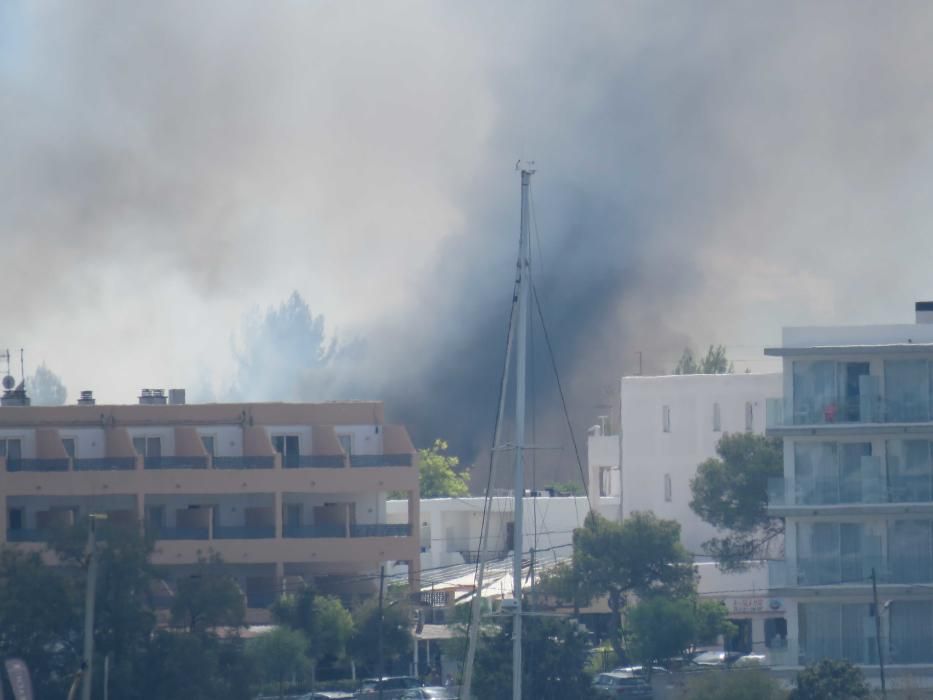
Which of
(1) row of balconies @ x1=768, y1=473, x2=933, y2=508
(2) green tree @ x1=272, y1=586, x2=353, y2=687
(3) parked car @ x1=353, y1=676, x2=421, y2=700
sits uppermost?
(1) row of balconies @ x1=768, y1=473, x2=933, y2=508

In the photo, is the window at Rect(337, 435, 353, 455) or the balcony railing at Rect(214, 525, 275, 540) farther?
the window at Rect(337, 435, 353, 455)

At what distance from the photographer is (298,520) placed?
61500mm

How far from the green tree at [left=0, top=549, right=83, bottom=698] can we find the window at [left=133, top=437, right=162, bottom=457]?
64.0ft

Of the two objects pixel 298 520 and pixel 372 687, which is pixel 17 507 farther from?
pixel 372 687

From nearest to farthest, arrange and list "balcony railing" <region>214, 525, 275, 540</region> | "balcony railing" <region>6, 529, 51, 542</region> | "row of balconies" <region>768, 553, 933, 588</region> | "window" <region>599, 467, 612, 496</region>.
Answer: "row of balconies" <region>768, 553, 933, 588</region> < "balcony railing" <region>6, 529, 51, 542</region> < "balcony railing" <region>214, 525, 275, 540</region> < "window" <region>599, 467, 612, 496</region>

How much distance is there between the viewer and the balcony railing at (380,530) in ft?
200

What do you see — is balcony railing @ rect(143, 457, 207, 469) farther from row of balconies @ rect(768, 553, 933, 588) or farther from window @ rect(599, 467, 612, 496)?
window @ rect(599, 467, 612, 496)

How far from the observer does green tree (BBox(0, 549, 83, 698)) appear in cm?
4256

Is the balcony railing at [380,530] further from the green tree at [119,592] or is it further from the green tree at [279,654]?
the green tree at [119,592]

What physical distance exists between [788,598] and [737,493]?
14160 mm

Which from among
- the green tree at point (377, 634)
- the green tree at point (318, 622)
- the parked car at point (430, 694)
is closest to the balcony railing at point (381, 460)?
the green tree at point (377, 634)

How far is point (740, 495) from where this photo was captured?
62062mm

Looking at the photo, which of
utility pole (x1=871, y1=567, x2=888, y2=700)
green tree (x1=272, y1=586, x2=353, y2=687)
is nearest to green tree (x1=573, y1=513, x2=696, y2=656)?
green tree (x1=272, y1=586, x2=353, y2=687)

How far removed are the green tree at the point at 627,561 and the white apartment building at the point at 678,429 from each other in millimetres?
10405
